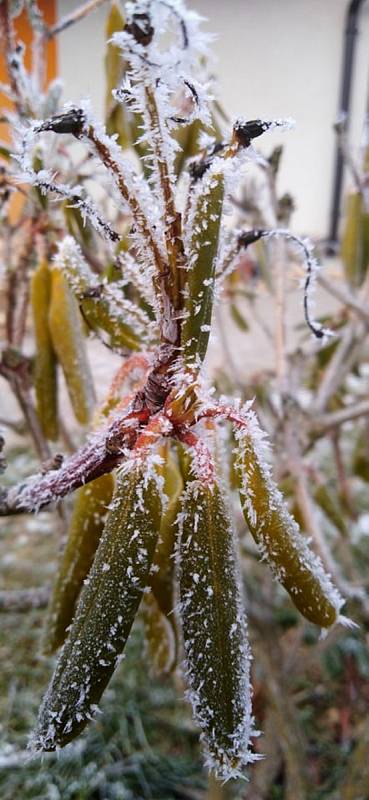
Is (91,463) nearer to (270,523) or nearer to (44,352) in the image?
(270,523)

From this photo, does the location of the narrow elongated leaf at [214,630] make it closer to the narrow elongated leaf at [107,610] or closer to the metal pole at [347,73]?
the narrow elongated leaf at [107,610]

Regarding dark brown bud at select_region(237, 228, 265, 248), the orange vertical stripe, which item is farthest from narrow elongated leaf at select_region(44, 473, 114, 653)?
the orange vertical stripe

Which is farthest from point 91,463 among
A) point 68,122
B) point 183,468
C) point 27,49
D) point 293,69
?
point 293,69

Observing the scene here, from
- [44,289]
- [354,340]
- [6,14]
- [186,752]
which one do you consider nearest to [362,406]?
[354,340]

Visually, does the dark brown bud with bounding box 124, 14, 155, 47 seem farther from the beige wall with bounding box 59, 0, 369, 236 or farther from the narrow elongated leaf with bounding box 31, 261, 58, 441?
the beige wall with bounding box 59, 0, 369, 236

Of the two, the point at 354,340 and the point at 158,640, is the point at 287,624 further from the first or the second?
the point at 158,640

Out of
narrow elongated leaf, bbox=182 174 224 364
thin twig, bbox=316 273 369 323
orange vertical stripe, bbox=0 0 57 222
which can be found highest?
orange vertical stripe, bbox=0 0 57 222
